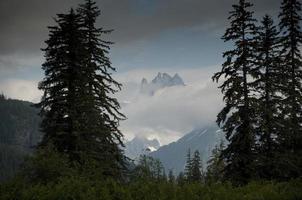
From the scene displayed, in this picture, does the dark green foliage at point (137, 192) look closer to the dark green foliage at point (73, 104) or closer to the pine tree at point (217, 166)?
the pine tree at point (217, 166)

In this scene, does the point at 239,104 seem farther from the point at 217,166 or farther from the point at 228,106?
the point at 217,166

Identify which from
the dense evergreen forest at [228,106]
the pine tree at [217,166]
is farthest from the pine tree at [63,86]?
the pine tree at [217,166]

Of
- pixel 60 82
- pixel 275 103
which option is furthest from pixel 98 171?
Answer: pixel 275 103

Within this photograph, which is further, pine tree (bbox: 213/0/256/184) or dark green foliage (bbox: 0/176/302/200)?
pine tree (bbox: 213/0/256/184)

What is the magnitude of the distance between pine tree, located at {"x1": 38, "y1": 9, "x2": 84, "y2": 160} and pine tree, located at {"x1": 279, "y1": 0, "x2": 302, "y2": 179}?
43.2 feet

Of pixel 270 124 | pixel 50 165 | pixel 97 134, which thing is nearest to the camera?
pixel 50 165

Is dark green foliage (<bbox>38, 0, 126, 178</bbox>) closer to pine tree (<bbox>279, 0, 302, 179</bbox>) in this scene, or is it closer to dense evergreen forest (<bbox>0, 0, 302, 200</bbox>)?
dense evergreen forest (<bbox>0, 0, 302, 200</bbox>)

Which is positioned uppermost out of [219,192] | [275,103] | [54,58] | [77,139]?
[54,58]

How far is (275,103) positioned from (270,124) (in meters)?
1.99

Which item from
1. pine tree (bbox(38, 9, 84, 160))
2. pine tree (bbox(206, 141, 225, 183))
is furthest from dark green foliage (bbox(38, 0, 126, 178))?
pine tree (bbox(206, 141, 225, 183))

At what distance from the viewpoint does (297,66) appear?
1122 inches

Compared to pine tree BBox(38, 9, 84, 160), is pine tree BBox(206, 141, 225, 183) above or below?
below

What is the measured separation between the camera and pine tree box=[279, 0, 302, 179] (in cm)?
2459

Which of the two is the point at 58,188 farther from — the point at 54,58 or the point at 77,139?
the point at 54,58
